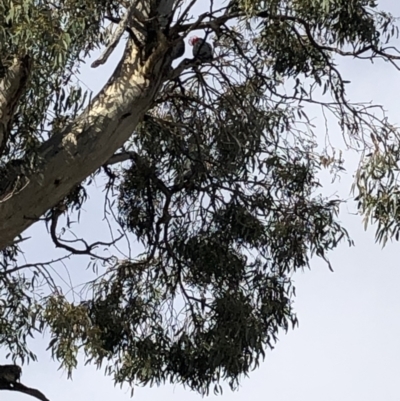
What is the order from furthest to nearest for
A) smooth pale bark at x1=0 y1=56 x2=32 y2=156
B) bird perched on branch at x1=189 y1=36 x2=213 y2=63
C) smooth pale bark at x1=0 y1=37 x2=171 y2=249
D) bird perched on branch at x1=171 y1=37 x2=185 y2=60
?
1. bird perched on branch at x1=189 y1=36 x2=213 y2=63
2. bird perched on branch at x1=171 y1=37 x2=185 y2=60
3. smooth pale bark at x1=0 y1=37 x2=171 y2=249
4. smooth pale bark at x1=0 y1=56 x2=32 y2=156

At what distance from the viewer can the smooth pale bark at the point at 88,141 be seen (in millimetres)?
4145

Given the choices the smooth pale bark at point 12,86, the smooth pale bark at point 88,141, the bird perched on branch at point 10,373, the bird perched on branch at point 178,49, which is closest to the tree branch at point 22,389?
the bird perched on branch at point 10,373

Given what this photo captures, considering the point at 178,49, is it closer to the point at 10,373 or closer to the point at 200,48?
the point at 200,48

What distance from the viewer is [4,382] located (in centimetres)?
498

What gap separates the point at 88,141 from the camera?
425cm

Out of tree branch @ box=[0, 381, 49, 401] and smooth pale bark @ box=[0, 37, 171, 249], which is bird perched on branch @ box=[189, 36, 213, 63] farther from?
tree branch @ box=[0, 381, 49, 401]

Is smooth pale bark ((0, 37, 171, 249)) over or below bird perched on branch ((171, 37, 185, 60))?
below

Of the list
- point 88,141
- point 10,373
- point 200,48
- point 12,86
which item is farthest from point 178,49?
point 10,373

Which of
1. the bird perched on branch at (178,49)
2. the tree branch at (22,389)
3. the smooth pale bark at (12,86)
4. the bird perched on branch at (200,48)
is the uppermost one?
the bird perched on branch at (200,48)

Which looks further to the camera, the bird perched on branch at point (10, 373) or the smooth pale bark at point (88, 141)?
the bird perched on branch at point (10, 373)

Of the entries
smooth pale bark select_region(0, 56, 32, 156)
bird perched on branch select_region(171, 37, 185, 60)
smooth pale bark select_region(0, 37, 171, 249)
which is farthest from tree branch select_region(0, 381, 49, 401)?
bird perched on branch select_region(171, 37, 185, 60)

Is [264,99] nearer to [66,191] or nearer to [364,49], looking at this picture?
[364,49]

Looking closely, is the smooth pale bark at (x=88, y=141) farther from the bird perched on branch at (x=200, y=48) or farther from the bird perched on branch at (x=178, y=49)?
the bird perched on branch at (x=200, y=48)

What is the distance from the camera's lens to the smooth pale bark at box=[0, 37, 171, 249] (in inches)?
163
